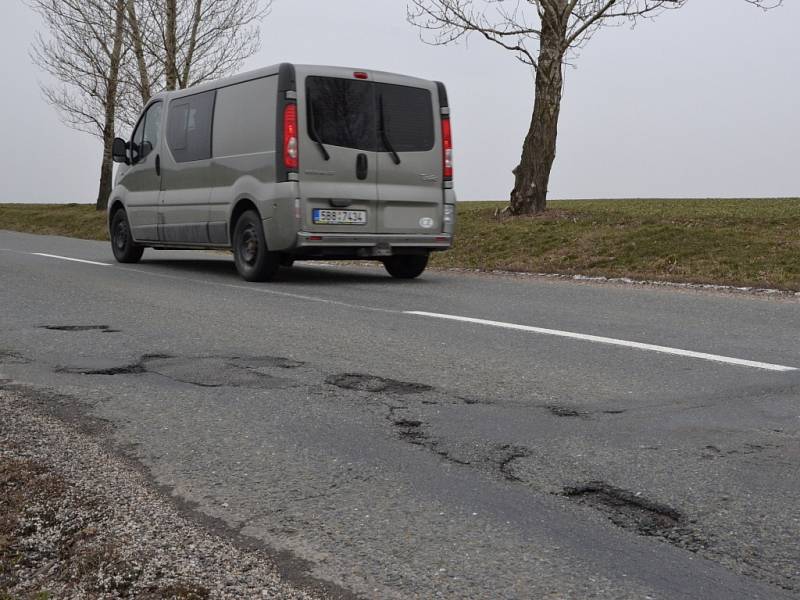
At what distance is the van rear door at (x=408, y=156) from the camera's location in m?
11.1

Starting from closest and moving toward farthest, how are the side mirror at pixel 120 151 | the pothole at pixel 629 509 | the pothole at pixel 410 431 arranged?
the pothole at pixel 629 509, the pothole at pixel 410 431, the side mirror at pixel 120 151

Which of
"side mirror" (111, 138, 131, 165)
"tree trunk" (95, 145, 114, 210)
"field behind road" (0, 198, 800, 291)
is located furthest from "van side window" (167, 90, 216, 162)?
"tree trunk" (95, 145, 114, 210)

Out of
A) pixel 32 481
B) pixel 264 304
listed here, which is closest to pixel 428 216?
pixel 264 304

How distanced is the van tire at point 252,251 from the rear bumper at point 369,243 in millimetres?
439

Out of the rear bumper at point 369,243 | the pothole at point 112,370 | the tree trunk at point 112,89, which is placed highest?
the tree trunk at point 112,89

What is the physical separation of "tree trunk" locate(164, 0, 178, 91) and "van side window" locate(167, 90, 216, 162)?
16.5 metres

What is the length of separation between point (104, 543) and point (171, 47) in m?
27.4

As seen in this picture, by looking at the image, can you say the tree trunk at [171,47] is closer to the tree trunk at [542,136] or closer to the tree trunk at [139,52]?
the tree trunk at [139,52]

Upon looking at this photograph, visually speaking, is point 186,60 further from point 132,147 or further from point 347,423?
point 347,423

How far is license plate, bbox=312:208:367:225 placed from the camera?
10695mm

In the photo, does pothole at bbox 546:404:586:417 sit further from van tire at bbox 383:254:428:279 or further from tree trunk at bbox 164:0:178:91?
tree trunk at bbox 164:0:178:91

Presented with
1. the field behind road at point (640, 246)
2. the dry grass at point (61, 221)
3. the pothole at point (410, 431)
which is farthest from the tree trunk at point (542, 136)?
the pothole at point (410, 431)

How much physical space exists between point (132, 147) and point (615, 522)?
38.3 ft

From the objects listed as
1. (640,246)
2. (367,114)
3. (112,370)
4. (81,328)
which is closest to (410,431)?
(112,370)
